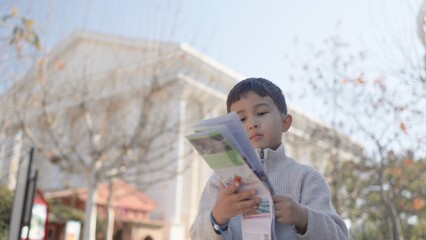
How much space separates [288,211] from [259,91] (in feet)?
1.57

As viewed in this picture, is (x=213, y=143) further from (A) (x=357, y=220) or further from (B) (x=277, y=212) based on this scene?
(A) (x=357, y=220)

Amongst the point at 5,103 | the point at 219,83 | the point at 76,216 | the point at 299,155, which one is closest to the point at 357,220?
the point at 299,155

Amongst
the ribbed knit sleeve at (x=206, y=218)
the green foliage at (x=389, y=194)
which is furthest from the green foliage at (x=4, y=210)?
the ribbed knit sleeve at (x=206, y=218)

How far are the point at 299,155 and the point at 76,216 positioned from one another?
40.7 ft

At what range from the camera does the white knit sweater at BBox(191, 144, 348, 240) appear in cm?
146

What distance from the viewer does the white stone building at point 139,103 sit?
11.8 m

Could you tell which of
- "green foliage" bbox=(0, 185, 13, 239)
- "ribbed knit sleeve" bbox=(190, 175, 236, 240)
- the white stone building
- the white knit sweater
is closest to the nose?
A: the white knit sweater

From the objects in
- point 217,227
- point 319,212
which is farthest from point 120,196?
point 319,212

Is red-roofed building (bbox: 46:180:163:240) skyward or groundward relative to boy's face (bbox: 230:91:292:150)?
skyward

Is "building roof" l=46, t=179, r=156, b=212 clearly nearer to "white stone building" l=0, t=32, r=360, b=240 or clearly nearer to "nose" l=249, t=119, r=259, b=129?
"white stone building" l=0, t=32, r=360, b=240

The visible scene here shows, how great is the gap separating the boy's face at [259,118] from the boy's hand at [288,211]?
30 centimetres

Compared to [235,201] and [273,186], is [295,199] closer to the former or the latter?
[273,186]

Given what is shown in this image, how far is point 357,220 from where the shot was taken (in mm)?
17734

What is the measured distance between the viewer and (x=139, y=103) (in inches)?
539
